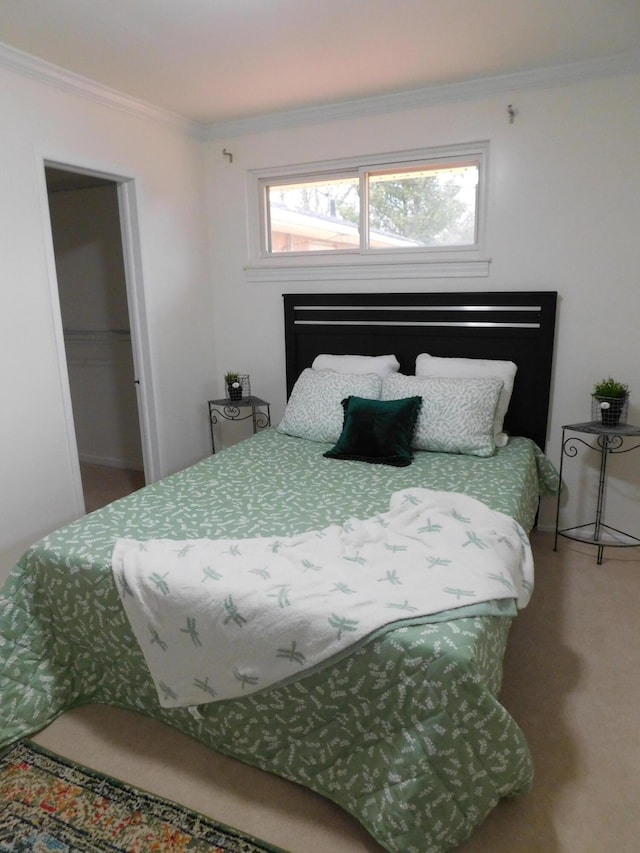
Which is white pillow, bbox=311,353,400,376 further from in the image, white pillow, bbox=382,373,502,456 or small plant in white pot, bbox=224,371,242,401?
small plant in white pot, bbox=224,371,242,401

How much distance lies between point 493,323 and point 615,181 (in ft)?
2.99

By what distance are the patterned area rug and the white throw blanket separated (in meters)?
0.29

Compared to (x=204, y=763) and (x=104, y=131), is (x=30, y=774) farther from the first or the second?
(x=104, y=131)

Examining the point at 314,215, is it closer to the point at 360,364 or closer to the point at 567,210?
the point at 360,364

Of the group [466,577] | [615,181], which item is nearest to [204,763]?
[466,577]

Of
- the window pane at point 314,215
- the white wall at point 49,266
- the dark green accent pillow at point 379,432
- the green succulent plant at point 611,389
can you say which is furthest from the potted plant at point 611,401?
the white wall at point 49,266

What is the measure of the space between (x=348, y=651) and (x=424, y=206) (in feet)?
9.07

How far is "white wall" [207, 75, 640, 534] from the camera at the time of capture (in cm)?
291

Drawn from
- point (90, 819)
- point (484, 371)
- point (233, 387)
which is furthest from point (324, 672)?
point (233, 387)

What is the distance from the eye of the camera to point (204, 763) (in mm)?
1831

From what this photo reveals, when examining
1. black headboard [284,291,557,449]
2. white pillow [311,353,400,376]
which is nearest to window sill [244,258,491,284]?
black headboard [284,291,557,449]

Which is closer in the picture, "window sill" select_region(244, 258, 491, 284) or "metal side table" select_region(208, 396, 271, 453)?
"window sill" select_region(244, 258, 491, 284)

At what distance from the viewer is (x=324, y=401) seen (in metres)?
3.22

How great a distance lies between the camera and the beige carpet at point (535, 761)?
158 centimetres
